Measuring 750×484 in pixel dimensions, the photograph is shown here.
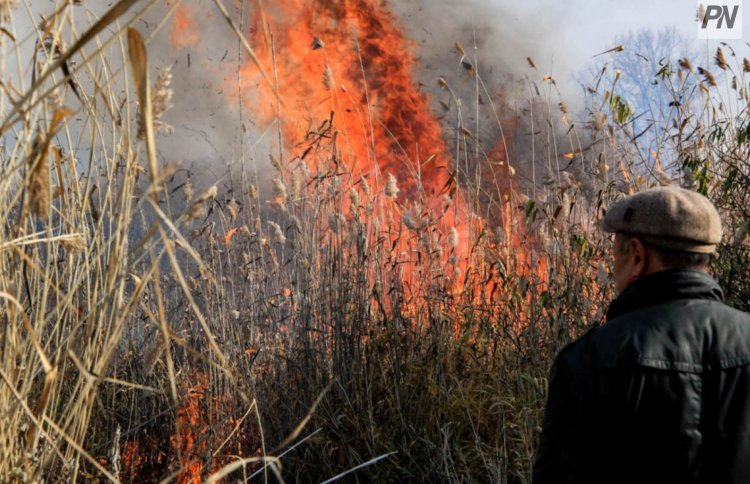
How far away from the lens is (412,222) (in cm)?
425

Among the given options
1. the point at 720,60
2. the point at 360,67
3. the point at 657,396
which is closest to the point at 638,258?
the point at 657,396

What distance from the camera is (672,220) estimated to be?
1995 mm

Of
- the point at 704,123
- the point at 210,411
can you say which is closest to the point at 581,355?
the point at 210,411

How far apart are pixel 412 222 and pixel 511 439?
3.82ft

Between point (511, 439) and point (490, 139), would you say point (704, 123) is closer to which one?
point (511, 439)

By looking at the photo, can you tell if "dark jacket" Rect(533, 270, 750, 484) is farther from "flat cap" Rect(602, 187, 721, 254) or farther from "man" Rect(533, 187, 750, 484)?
"flat cap" Rect(602, 187, 721, 254)

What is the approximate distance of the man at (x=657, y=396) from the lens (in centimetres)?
184

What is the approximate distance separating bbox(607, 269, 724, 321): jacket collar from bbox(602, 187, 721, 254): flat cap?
70mm

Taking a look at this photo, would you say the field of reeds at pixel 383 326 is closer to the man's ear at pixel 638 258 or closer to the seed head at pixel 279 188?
the seed head at pixel 279 188

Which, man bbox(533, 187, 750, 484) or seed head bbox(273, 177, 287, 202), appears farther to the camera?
seed head bbox(273, 177, 287, 202)

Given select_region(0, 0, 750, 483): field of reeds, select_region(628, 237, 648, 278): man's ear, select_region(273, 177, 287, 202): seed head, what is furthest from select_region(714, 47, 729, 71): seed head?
select_region(628, 237, 648, 278): man's ear

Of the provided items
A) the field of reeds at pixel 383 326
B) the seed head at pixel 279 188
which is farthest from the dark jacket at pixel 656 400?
the seed head at pixel 279 188

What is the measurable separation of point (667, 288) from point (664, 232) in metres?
0.14

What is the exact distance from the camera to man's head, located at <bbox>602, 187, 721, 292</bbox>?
1.99 meters
